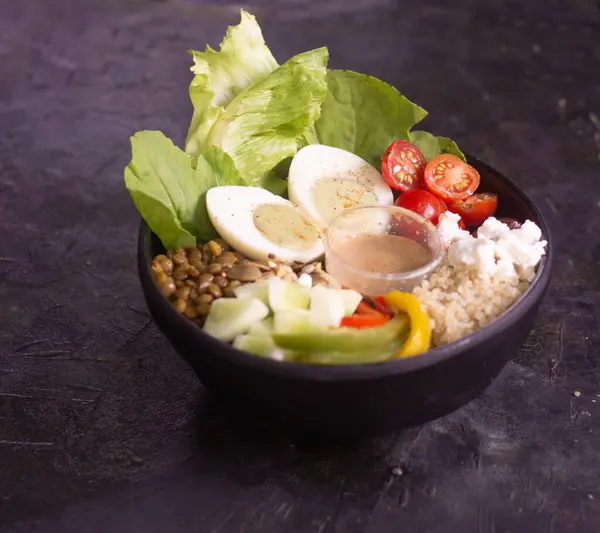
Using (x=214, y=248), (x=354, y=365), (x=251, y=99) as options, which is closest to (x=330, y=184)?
(x=251, y=99)

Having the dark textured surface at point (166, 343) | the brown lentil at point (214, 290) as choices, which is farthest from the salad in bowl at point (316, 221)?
the dark textured surface at point (166, 343)

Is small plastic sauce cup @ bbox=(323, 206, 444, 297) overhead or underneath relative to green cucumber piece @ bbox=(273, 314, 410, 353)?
underneath

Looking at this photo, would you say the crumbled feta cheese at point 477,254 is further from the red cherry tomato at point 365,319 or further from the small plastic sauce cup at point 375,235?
the red cherry tomato at point 365,319

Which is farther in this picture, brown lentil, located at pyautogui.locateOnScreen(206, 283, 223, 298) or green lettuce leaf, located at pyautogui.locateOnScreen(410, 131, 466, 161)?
green lettuce leaf, located at pyautogui.locateOnScreen(410, 131, 466, 161)

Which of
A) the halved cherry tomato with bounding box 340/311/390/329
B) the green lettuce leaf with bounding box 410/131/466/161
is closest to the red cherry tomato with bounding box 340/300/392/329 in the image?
the halved cherry tomato with bounding box 340/311/390/329

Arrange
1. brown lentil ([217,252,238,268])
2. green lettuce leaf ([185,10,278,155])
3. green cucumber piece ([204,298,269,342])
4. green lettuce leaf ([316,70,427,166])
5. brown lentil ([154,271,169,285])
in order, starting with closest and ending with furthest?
green cucumber piece ([204,298,269,342])
brown lentil ([154,271,169,285])
brown lentil ([217,252,238,268])
green lettuce leaf ([185,10,278,155])
green lettuce leaf ([316,70,427,166])

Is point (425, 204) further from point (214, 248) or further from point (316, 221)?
point (214, 248)

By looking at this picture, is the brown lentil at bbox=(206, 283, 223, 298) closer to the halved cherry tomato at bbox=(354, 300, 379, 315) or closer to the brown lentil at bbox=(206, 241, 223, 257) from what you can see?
the brown lentil at bbox=(206, 241, 223, 257)
